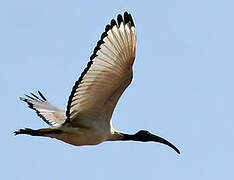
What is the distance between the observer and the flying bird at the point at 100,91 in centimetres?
1260

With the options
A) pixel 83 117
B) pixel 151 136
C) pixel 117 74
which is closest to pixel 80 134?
pixel 83 117

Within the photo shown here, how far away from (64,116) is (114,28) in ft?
8.40

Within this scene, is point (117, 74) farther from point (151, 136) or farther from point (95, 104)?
point (151, 136)

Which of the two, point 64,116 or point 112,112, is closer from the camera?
point 112,112

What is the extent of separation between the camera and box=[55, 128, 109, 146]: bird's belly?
527 inches

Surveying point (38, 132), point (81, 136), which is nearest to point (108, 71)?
point (81, 136)

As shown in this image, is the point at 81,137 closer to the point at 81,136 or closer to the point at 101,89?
the point at 81,136

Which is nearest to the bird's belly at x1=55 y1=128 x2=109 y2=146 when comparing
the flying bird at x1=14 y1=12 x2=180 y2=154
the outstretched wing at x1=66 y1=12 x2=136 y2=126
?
the flying bird at x1=14 y1=12 x2=180 y2=154

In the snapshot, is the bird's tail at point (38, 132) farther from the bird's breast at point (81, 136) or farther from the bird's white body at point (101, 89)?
the bird's breast at point (81, 136)

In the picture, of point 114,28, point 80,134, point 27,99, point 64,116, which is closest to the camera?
point 114,28

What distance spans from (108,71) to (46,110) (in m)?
2.64

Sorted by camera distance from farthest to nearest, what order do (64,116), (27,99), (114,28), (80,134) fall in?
(27,99) → (64,116) → (80,134) → (114,28)

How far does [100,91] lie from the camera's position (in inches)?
516

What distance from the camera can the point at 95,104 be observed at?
13430mm
